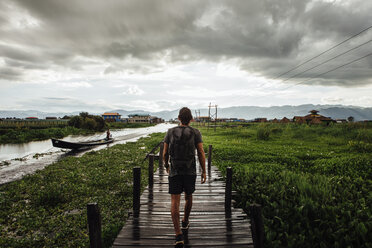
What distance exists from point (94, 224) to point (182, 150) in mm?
2153

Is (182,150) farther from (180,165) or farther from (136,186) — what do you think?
(136,186)

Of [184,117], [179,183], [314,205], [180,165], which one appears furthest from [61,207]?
[314,205]

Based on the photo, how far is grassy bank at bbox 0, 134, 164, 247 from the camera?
17.2 feet

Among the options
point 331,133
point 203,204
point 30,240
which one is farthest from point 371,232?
point 331,133

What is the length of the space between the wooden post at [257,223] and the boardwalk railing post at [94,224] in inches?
111

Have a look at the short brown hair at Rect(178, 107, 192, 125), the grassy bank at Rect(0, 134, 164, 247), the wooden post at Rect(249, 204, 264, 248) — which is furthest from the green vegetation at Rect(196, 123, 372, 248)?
the grassy bank at Rect(0, 134, 164, 247)

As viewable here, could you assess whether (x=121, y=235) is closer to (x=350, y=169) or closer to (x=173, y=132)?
(x=173, y=132)

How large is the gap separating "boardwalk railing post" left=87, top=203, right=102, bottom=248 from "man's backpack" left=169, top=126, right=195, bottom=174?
166cm

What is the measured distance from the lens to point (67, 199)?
785cm

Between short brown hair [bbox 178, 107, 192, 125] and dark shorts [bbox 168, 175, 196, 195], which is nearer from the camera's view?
dark shorts [bbox 168, 175, 196, 195]

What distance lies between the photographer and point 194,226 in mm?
4559

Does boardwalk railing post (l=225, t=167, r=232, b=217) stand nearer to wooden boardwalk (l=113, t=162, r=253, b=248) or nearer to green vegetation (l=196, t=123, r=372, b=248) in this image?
wooden boardwalk (l=113, t=162, r=253, b=248)

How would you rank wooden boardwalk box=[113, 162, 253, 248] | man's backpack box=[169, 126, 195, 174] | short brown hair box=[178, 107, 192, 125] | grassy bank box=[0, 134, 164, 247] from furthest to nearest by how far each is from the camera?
grassy bank box=[0, 134, 164, 247] → wooden boardwalk box=[113, 162, 253, 248] → short brown hair box=[178, 107, 192, 125] → man's backpack box=[169, 126, 195, 174]

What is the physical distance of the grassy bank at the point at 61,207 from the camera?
5254 millimetres
